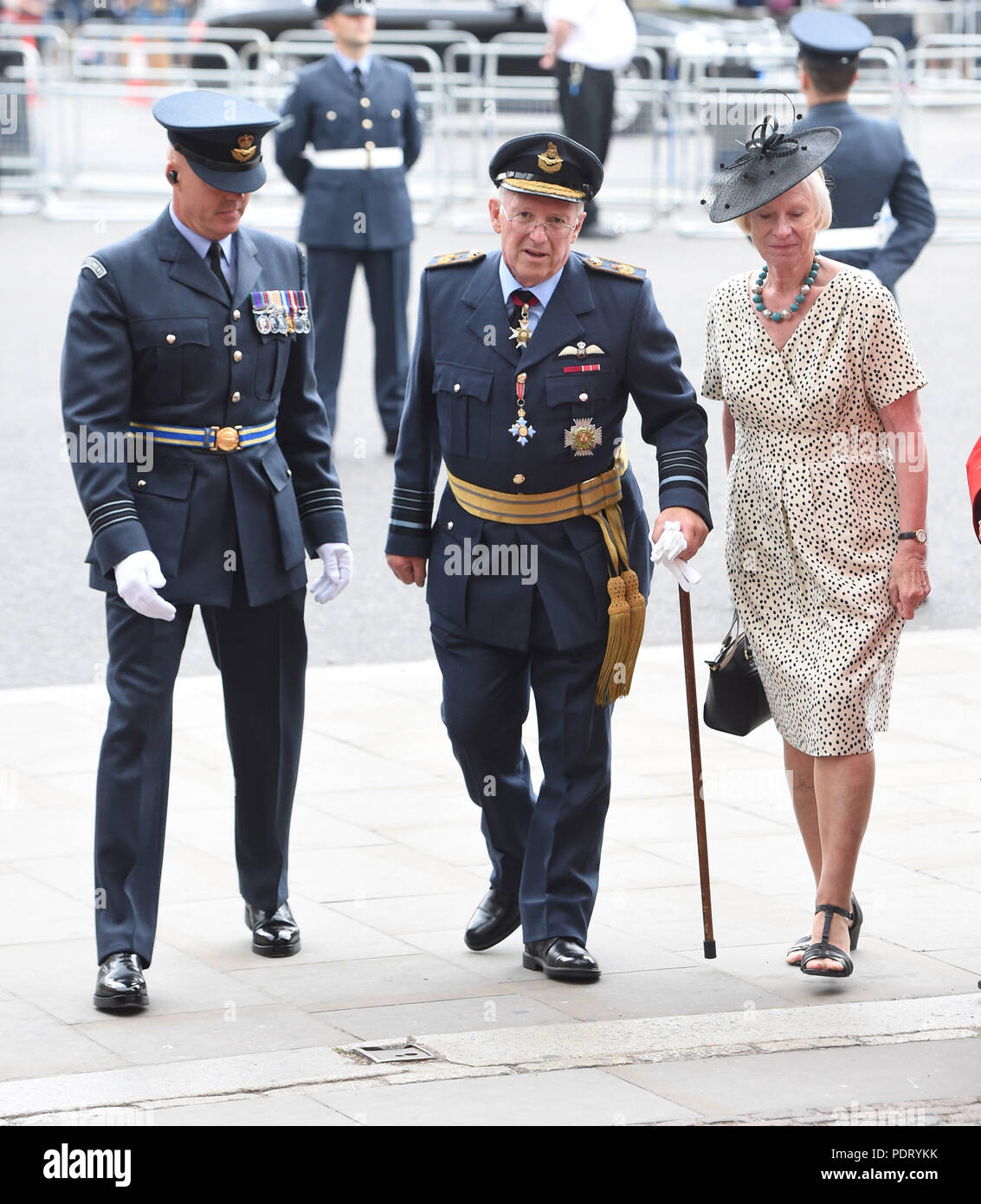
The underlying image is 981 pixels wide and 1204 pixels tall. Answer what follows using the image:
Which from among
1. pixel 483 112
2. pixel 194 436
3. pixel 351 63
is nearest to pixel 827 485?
pixel 194 436

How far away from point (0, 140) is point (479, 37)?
6381 millimetres

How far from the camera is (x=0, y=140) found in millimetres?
18516

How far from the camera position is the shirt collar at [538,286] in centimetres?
491

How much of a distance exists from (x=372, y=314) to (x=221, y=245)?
5944 mm

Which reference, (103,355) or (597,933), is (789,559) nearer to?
(597,933)

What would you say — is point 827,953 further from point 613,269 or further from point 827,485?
→ point 613,269

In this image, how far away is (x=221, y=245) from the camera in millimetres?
4930

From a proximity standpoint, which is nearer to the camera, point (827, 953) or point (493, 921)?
point (827, 953)

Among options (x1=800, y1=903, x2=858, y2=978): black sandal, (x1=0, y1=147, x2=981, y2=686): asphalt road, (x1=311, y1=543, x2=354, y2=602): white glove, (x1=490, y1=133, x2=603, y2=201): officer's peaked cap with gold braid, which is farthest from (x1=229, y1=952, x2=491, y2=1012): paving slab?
(x1=0, y1=147, x2=981, y2=686): asphalt road

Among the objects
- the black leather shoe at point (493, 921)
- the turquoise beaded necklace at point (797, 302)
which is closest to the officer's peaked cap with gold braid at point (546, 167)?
the turquoise beaded necklace at point (797, 302)

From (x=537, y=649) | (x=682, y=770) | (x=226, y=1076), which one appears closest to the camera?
(x=226, y=1076)

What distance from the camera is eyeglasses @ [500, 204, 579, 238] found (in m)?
4.80

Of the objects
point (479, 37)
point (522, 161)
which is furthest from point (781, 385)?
point (479, 37)

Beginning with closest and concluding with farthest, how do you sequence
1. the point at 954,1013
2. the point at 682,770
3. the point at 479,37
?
the point at 954,1013, the point at 682,770, the point at 479,37
